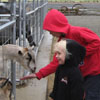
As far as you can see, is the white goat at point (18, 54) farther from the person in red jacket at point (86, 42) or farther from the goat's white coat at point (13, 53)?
the person in red jacket at point (86, 42)

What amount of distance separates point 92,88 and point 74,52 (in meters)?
0.60

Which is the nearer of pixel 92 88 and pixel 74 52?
pixel 74 52

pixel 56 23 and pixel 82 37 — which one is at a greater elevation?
pixel 56 23

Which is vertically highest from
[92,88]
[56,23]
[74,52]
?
[56,23]

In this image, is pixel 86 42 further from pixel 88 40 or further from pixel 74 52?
pixel 74 52

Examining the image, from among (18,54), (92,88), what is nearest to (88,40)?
(92,88)

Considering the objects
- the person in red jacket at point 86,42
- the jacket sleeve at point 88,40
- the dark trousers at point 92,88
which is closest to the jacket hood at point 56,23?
the person in red jacket at point 86,42

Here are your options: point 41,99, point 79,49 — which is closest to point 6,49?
point 41,99

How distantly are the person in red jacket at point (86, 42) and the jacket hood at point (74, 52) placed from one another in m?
0.23

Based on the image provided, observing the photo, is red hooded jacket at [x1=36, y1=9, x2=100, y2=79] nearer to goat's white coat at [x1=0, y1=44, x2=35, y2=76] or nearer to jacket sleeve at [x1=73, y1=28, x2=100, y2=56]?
jacket sleeve at [x1=73, y1=28, x2=100, y2=56]

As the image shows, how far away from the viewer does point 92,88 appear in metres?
3.04

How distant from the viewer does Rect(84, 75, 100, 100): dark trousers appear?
3.03 meters

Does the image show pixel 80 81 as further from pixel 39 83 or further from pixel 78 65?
pixel 39 83

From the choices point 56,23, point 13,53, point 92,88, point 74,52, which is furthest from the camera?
point 13,53
